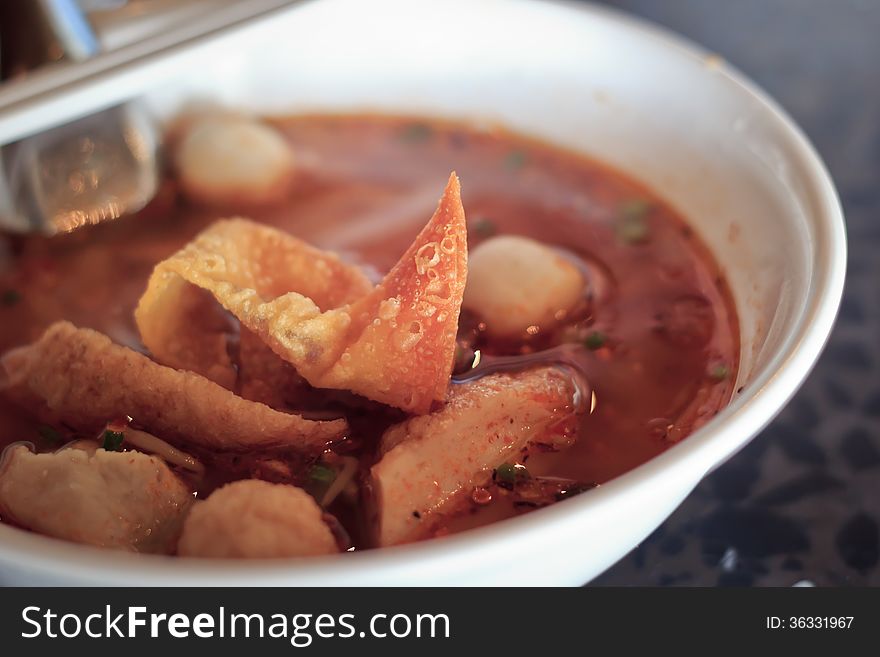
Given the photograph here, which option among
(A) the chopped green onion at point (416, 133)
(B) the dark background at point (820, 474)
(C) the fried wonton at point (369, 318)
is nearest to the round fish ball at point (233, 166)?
(A) the chopped green onion at point (416, 133)

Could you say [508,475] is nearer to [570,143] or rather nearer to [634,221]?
[634,221]

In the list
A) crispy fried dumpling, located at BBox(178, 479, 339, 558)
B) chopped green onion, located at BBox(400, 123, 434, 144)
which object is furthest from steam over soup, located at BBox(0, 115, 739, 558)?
chopped green onion, located at BBox(400, 123, 434, 144)

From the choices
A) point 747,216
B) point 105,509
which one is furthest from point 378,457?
point 747,216

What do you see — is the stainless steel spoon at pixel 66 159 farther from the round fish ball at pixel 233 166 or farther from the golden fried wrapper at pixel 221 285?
the golden fried wrapper at pixel 221 285

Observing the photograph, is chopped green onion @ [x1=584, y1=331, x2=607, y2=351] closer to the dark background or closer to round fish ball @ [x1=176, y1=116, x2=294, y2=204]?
the dark background

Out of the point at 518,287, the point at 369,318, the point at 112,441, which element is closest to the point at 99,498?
the point at 112,441

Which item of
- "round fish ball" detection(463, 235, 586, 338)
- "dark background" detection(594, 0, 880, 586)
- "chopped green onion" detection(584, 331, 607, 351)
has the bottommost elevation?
"dark background" detection(594, 0, 880, 586)

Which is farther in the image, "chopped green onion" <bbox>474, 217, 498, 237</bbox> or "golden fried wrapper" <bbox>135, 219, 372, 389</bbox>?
"chopped green onion" <bbox>474, 217, 498, 237</bbox>
